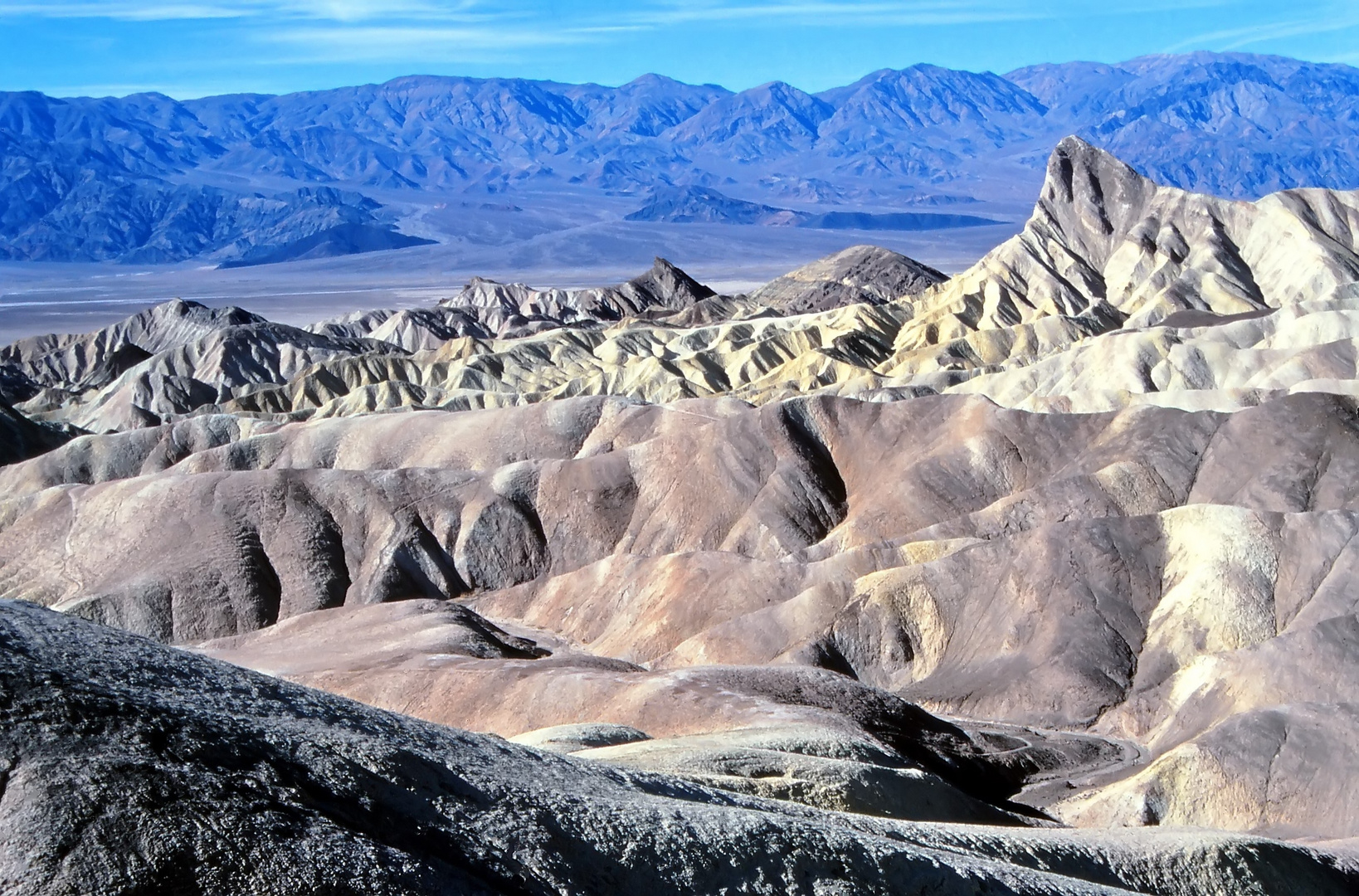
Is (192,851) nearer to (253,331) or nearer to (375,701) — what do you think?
(375,701)

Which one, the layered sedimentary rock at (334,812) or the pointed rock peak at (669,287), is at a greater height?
the layered sedimentary rock at (334,812)

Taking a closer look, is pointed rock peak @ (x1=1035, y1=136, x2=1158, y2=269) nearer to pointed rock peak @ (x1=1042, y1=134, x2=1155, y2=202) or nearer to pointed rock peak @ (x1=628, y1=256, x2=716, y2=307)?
pointed rock peak @ (x1=1042, y1=134, x2=1155, y2=202)

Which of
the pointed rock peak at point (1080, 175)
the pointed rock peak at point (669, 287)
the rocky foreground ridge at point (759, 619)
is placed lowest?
the pointed rock peak at point (669, 287)

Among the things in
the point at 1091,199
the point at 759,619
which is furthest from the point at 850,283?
the point at 759,619

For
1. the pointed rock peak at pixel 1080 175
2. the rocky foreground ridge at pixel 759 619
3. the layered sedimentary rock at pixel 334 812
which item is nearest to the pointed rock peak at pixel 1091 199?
the pointed rock peak at pixel 1080 175

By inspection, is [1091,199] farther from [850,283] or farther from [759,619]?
[759,619]

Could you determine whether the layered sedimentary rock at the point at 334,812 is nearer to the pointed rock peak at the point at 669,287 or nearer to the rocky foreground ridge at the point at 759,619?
the rocky foreground ridge at the point at 759,619

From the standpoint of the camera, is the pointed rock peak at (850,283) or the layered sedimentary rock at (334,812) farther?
the pointed rock peak at (850,283)

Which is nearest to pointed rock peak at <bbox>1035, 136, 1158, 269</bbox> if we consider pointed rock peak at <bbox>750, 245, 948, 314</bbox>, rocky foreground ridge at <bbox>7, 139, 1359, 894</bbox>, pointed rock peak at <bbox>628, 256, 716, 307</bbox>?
rocky foreground ridge at <bbox>7, 139, 1359, 894</bbox>
